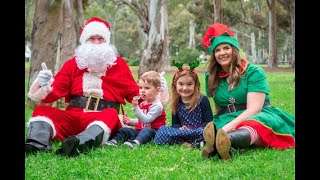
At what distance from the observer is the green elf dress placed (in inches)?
167

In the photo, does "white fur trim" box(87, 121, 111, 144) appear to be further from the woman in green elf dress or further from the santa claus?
the woman in green elf dress

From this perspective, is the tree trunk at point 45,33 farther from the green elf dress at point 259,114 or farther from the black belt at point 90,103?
the green elf dress at point 259,114

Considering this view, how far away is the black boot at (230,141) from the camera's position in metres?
3.62

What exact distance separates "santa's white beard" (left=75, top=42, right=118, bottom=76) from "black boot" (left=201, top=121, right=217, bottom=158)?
1775 millimetres

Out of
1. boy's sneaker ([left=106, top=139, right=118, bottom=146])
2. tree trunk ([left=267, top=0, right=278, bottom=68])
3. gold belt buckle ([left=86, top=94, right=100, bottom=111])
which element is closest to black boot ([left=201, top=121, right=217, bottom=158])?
boy's sneaker ([left=106, top=139, right=118, bottom=146])

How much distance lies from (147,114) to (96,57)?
0.81 m

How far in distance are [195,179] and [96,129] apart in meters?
1.64

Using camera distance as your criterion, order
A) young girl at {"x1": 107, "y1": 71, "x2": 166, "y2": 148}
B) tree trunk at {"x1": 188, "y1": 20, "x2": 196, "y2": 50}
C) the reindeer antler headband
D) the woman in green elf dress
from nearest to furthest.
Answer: the woman in green elf dress, the reindeer antler headband, young girl at {"x1": 107, "y1": 71, "x2": 166, "y2": 148}, tree trunk at {"x1": 188, "y1": 20, "x2": 196, "y2": 50}

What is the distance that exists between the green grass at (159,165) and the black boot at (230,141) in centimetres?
8

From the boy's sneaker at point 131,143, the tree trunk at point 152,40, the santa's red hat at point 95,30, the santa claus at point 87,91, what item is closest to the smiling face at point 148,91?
the santa claus at point 87,91

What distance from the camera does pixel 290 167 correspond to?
11.3ft
